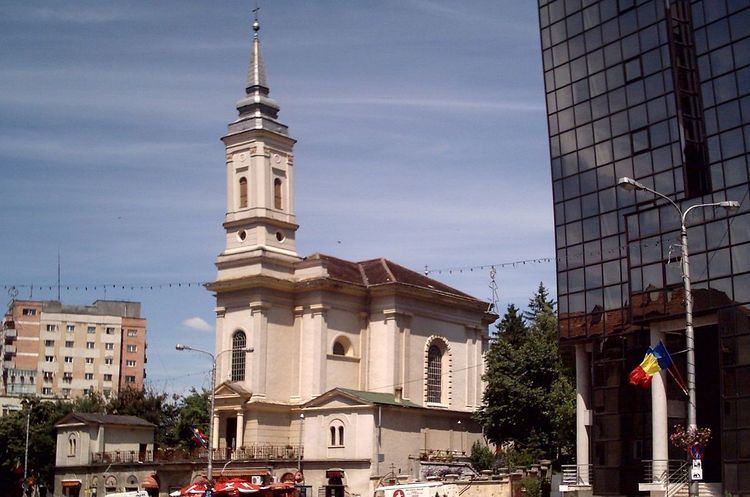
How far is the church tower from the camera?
274 ft

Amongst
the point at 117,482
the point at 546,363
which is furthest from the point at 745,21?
the point at 117,482

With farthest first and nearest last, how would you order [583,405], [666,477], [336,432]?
[336,432] < [583,405] < [666,477]

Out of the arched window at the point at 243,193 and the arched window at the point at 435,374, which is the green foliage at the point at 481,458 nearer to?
the arched window at the point at 435,374

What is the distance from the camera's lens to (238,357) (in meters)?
82.2

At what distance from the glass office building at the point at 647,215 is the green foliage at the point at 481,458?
23.7 metres

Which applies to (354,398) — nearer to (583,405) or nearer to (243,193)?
(243,193)

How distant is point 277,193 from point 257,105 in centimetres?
672

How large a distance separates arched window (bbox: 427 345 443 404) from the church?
0.31ft

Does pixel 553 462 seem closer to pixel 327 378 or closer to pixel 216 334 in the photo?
pixel 327 378

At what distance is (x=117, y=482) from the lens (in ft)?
275

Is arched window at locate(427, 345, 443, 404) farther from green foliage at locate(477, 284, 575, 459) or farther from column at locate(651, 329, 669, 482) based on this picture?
column at locate(651, 329, 669, 482)

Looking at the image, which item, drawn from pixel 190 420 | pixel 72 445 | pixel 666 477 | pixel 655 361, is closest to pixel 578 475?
pixel 666 477

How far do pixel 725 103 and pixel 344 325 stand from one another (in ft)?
138

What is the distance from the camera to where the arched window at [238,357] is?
81.9 meters
